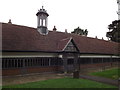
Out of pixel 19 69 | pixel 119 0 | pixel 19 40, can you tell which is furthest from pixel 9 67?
pixel 119 0


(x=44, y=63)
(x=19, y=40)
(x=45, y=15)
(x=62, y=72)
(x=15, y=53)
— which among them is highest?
(x=45, y=15)

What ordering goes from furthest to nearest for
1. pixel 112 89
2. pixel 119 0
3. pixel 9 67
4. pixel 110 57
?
pixel 110 57 < pixel 119 0 < pixel 9 67 < pixel 112 89

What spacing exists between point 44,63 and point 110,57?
68.0 ft

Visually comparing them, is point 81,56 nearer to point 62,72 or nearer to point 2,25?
point 62,72

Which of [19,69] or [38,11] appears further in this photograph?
[38,11]

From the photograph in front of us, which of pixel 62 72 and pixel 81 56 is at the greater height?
pixel 81 56

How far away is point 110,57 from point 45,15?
67.8 ft

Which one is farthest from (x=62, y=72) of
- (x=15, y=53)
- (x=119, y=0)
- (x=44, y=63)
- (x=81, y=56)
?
(x=119, y=0)

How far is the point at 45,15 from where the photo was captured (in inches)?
1181

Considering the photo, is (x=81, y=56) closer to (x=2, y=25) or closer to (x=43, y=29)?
(x=43, y=29)

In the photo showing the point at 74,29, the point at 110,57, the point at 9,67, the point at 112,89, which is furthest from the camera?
the point at 74,29

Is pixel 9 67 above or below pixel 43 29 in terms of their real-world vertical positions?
below

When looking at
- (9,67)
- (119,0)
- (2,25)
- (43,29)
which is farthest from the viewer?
(43,29)

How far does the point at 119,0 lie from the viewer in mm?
24141
